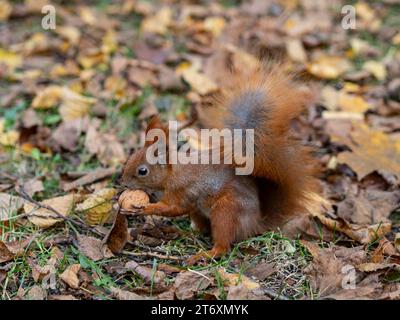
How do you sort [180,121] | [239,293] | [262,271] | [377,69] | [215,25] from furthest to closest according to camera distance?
[215,25] → [377,69] → [180,121] → [262,271] → [239,293]

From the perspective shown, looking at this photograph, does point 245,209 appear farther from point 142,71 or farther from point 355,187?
Answer: point 142,71

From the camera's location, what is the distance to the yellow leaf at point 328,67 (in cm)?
371

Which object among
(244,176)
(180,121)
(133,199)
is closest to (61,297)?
(133,199)

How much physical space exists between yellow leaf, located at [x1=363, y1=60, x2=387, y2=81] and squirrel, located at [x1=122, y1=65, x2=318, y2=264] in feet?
4.67

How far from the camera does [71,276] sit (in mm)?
2129

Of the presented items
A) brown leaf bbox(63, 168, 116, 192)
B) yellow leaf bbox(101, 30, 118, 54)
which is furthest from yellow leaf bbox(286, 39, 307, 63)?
brown leaf bbox(63, 168, 116, 192)

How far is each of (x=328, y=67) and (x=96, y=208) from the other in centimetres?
185

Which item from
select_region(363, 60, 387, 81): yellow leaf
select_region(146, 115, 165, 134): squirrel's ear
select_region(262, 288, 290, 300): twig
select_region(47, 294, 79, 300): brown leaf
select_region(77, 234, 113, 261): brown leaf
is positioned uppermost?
select_region(363, 60, 387, 81): yellow leaf

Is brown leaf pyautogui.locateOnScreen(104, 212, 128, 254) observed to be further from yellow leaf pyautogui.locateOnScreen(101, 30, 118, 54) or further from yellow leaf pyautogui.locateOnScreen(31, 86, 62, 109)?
yellow leaf pyautogui.locateOnScreen(101, 30, 118, 54)

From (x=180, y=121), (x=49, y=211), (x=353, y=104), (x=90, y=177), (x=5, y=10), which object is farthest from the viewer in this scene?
(x=5, y=10)

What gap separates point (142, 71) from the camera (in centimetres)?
370

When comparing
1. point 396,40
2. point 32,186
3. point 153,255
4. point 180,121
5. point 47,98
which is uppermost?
point 396,40

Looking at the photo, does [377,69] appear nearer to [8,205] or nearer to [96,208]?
[96,208]

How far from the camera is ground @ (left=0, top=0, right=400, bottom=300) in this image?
7.08 feet
